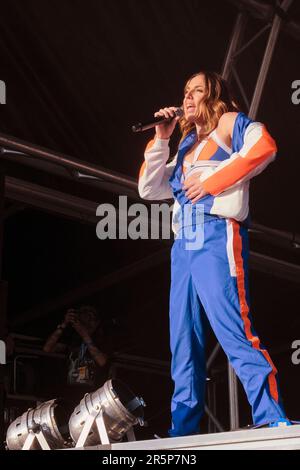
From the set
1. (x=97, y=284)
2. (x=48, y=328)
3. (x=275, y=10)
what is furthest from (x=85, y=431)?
(x=48, y=328)

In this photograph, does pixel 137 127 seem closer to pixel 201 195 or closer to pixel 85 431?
pixel 201 195

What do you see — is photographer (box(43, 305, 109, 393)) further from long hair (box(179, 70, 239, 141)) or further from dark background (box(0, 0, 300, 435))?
long hair (box(179, 70, 239, 141))

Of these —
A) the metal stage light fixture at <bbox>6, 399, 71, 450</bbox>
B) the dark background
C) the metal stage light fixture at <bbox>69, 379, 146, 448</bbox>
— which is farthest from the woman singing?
the dark background

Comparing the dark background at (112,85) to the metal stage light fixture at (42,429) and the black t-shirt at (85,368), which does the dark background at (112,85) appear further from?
the metal stage light fixture at (42,429)

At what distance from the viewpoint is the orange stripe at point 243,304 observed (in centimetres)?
210

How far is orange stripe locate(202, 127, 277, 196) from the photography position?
7.39ft

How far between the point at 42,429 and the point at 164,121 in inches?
56.3

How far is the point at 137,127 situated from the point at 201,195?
306 millimetres

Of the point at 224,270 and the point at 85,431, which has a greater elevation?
the point at 224,270

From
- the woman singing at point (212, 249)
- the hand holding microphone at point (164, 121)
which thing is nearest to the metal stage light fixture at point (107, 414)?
the woman singing at point (212, 249)

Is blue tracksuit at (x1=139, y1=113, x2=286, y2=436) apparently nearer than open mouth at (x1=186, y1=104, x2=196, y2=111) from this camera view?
Yes

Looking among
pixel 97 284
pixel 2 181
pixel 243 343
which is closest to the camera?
pixel 243 343

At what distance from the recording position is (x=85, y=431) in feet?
8.84
